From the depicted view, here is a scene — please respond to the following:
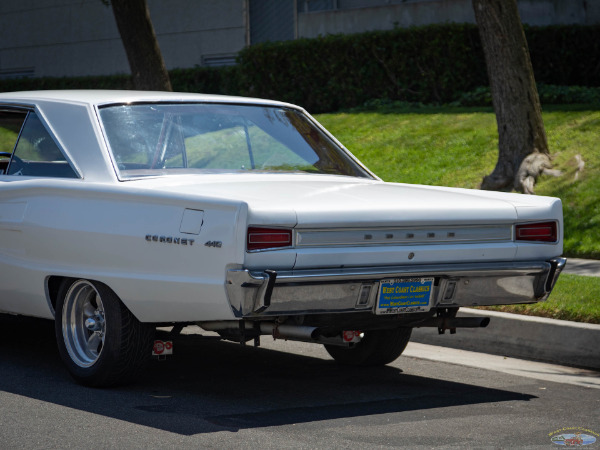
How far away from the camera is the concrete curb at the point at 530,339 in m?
7.19

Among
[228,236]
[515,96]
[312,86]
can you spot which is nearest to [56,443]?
[228,236]

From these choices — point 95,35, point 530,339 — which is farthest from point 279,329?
point 95,35

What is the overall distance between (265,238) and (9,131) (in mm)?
2717

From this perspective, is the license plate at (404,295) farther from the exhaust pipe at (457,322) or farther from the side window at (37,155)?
the side window at (37,155)

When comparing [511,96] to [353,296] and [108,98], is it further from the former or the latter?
[353,296]

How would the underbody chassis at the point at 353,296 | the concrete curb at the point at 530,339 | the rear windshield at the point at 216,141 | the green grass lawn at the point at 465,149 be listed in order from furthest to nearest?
the green grass lawn at the point at 465,149 < the concrete curb at the point at 530,339 < the rear windshield at the point at 216,141 < the underbody chassis at the point at 353,296

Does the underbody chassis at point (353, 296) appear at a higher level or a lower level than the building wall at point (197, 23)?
lower

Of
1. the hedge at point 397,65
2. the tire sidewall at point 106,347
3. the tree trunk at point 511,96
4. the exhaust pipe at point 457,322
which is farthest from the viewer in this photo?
the hedge at point 397,65

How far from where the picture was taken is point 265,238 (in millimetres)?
5113

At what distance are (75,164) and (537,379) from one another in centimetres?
319

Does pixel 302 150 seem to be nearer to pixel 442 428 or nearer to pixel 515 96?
pixel 442 428

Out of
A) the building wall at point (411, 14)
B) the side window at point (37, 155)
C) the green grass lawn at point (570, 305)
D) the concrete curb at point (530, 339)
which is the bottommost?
the concrete curb at point (530, 339)

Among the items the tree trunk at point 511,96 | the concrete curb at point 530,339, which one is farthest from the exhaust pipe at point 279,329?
the tree trunk at point 511,96

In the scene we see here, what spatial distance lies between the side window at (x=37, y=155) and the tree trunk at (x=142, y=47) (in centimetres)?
859
